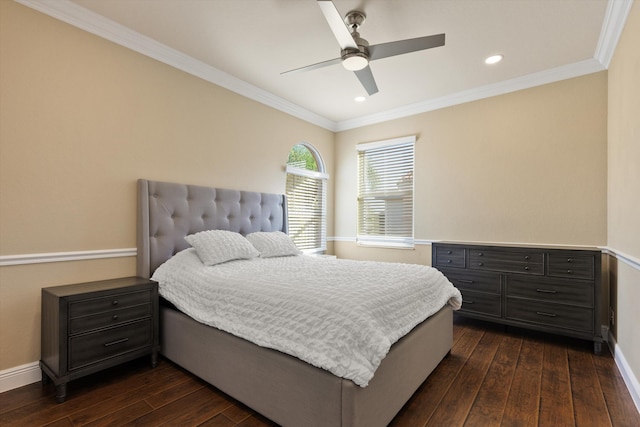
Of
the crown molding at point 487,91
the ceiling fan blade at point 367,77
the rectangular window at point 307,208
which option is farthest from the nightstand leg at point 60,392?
the crown molding at point 487,91

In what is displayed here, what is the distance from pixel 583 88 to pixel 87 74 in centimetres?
455

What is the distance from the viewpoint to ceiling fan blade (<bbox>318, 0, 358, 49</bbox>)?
5.53ft

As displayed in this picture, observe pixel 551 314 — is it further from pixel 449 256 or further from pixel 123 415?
pixel 123 415

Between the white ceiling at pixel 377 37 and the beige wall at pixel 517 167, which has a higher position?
the white ceiling at pixel 377 37

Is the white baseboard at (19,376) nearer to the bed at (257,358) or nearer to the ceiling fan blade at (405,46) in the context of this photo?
the bed at (257,358)

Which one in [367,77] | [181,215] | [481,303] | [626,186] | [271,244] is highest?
[367,77]

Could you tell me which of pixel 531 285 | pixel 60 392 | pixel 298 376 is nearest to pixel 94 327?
pixel 60 392

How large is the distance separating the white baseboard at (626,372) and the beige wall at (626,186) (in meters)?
0.04

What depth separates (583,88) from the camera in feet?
10.2

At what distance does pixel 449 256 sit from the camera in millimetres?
3512

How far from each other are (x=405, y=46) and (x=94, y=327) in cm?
286

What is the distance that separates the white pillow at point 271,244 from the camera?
325cm

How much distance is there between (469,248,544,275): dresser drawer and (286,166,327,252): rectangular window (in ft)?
7.40

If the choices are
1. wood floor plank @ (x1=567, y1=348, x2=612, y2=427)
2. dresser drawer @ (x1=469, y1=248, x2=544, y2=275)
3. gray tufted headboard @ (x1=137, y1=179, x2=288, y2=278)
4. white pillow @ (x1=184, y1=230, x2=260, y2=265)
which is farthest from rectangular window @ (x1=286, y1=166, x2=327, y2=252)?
wood floor plank @ (x1=567, y1=348, x2=612, y2=427)
